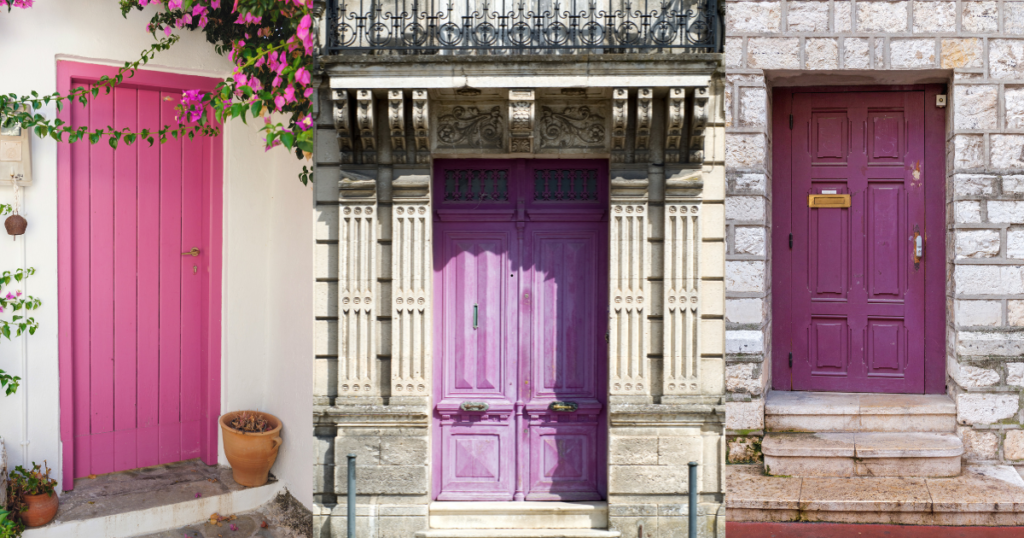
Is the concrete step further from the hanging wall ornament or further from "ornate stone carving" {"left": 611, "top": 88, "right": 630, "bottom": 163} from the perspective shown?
the hanging wall ornament

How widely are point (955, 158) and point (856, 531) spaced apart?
12.2ft

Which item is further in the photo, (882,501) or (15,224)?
(882,501)

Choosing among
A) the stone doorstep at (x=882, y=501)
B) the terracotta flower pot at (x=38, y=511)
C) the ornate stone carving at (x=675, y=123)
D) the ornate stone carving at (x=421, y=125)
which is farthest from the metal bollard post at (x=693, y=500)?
the terracotta flower pot at (x=38, y=511)

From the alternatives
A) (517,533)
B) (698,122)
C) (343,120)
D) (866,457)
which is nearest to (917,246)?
(866,457)

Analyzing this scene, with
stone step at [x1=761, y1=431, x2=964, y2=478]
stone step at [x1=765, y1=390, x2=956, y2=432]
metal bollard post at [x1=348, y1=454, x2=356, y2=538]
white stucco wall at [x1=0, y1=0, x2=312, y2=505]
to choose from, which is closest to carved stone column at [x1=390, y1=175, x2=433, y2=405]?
metal bollard post at [x1=348, y1=454, x2=356, y2=538]

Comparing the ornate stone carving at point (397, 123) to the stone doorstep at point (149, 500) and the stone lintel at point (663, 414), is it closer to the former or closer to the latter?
the stone lintel at point (663, 414)

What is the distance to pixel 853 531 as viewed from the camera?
657cm

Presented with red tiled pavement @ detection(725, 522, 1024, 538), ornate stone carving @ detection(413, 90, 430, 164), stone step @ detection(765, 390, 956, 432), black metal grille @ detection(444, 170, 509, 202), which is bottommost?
red tiled pavement @ detection(725, 522, 1024, 538)

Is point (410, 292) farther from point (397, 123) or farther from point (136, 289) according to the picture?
point (136, 289)

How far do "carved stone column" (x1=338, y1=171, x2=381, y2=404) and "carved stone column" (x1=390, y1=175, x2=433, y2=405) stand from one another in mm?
156

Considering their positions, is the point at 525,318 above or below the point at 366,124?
below

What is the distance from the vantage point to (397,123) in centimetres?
580

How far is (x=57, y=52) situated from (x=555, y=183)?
441cm

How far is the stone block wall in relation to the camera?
7598 millimetres
